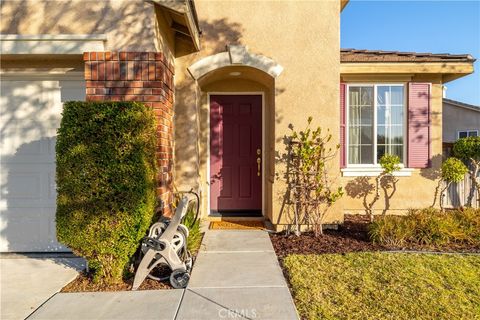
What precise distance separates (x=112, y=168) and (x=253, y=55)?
3.25m

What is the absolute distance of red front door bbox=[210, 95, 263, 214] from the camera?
22.1 feet

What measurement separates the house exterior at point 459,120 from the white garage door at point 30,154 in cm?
1911

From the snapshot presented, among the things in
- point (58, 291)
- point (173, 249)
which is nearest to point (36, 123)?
point (58, 291)

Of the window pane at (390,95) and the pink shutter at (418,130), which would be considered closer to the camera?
the pink shutter at (418,130)

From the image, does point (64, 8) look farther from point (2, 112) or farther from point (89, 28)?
point (2, 112)

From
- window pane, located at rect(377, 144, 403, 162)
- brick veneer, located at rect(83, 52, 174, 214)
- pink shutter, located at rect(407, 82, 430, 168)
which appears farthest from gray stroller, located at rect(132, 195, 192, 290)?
pink shutter, located at rect(407, 82, 430, 168)

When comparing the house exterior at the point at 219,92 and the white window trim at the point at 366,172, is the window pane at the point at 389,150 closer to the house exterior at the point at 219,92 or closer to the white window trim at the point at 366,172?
the house exterior at the point at 219,92

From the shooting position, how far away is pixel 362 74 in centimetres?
714

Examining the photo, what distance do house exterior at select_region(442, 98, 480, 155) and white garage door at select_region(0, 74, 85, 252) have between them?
19.1 meters

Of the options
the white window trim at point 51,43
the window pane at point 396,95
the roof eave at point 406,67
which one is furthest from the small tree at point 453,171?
the white window trim at point 51,43

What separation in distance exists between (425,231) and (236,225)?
128 inches

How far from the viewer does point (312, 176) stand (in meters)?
5.40

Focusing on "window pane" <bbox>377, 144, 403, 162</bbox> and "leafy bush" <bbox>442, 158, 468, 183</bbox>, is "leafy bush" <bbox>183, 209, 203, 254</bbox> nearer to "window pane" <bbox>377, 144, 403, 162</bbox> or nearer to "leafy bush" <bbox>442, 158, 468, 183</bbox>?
"window pane" <bbox>377, 144, 403, 162</bbox>

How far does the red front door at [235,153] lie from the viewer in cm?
674
